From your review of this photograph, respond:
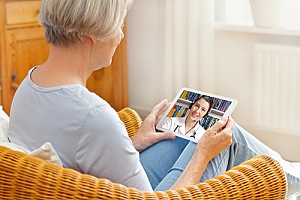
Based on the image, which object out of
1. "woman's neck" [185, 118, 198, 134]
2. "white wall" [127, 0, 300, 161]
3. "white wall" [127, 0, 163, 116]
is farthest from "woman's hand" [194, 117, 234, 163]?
"white wall" [127, 0, 163, 116]

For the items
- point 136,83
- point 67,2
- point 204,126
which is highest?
point 67,2

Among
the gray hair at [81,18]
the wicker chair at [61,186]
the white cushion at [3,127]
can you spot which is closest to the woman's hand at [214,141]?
the wicker chair at [61,186]

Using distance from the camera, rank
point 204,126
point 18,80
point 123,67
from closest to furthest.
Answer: point 204,126
point 18,80
point 123,67

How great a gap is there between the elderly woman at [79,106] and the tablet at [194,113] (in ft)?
0.64

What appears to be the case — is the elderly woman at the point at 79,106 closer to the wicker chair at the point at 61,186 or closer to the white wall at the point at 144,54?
the wicker chair at the point at 61,186

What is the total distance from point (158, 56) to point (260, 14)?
0.78 meters

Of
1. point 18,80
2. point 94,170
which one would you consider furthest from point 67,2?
point 18,80

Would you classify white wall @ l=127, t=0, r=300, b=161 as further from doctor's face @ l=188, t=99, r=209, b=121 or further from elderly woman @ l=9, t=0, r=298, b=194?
elderly woman @ l=9, t=0, r=298, b=194

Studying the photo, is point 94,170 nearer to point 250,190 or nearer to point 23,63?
point 250,190

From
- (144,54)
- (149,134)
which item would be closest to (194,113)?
(149,134)

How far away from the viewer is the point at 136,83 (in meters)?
3.63

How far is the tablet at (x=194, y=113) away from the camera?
5.41 feet

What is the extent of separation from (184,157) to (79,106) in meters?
0.43

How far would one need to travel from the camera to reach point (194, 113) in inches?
67.1
